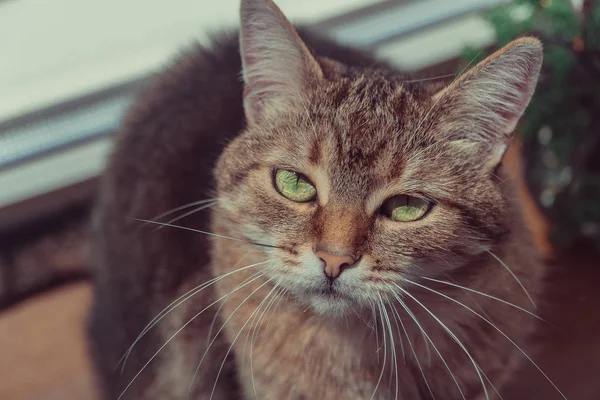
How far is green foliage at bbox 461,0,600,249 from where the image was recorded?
1235 mm

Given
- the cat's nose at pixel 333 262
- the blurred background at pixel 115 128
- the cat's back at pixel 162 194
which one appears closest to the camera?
the cat's nose at pixel 333 262

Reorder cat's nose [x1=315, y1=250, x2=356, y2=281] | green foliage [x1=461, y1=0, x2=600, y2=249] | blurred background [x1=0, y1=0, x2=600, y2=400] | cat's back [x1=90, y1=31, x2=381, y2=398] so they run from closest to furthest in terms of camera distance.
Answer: cat's nose [x1=315, y1=250, x2=356, y2=281], cat's back [x1=90, y1=31, x2=381, y2=398], green foliage [x1=461, y1=0, x2=600, y2=249], blurred background [x1=0, y1=0, x2=600, y2=400]

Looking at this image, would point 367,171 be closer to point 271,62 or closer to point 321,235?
point 321,235

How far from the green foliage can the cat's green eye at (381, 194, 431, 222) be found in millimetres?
389

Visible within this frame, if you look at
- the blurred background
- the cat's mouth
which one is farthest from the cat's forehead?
the blurred background

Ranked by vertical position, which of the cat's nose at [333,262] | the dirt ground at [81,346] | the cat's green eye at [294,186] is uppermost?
the cat's green eye at [294,186]

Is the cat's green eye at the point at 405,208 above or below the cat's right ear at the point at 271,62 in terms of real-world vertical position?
below

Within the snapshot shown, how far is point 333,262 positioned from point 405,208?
0.43 feet

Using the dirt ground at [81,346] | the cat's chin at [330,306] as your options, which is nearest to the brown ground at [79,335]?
the dirt ground at [81,346]

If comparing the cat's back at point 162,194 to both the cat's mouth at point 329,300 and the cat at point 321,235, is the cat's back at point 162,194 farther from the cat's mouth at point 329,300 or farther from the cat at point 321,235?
the cat's mouth at point 329,300

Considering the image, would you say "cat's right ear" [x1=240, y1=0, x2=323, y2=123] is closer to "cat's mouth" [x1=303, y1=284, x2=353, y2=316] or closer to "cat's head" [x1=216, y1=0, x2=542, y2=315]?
"cat's head" [x1=216, y1=0, x2=542, y2=315]

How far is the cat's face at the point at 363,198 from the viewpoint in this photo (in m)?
0.82

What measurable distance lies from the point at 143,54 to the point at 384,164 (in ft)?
3.53

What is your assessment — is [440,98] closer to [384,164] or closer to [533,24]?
[384,164]
